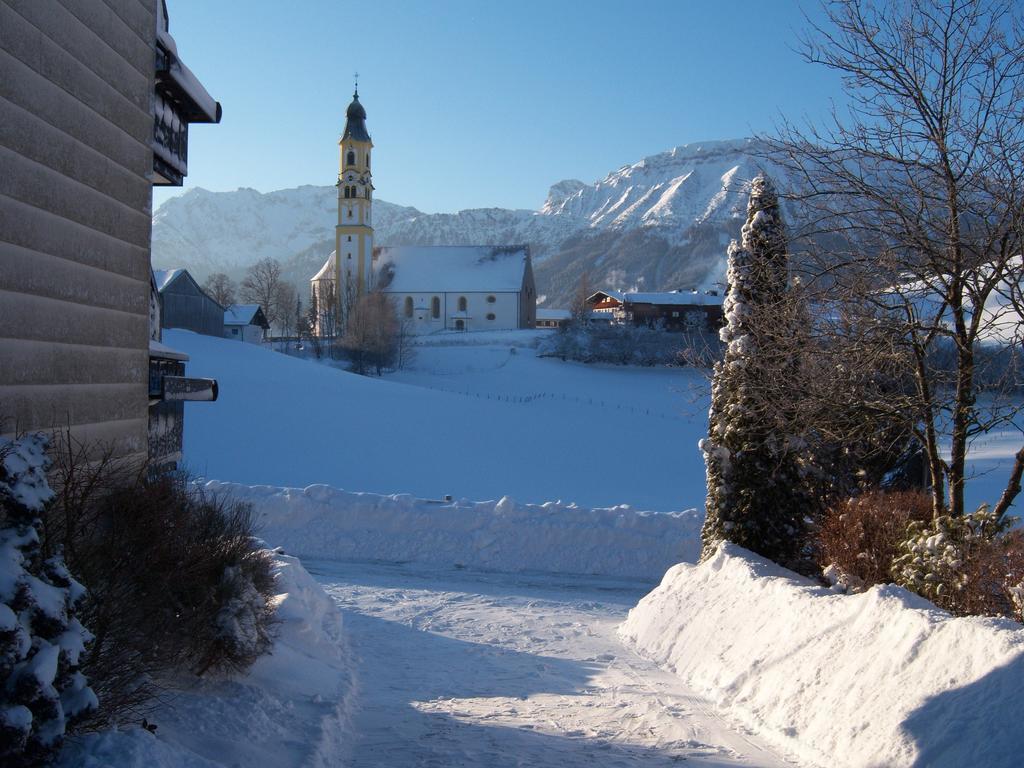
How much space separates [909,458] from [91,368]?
41.6 feet

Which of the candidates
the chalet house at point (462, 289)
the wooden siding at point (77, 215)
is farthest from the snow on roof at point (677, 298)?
the wooden siding at point (77, 215)

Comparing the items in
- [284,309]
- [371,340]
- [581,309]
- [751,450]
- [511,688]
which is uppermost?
[284,309]

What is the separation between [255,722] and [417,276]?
87.5m

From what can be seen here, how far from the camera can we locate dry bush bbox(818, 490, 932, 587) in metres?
10.1

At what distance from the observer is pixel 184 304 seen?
54.8 m

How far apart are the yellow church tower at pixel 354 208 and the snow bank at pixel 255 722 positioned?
80.6 m

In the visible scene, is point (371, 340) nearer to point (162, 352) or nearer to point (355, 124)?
point (355, 124)

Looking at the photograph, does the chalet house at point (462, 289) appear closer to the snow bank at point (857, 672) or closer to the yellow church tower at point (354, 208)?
the yellow church tower at point (354, 208)

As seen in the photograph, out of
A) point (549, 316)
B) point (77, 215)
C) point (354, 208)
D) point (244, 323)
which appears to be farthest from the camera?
point (549, 316)

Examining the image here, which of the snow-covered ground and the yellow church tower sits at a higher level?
the yellow church tower

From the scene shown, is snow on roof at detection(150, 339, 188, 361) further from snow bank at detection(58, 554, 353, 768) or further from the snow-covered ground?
the snow-covered ground

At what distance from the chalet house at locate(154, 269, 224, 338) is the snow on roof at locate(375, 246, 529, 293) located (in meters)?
34.0

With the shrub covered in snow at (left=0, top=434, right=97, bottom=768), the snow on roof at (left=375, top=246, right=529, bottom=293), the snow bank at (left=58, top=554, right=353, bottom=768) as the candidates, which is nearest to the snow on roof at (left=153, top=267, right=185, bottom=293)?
the snow on roof at (left=375, top=246, right=529, bottom=293)

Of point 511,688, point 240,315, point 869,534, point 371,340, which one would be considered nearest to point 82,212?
point 511,688
